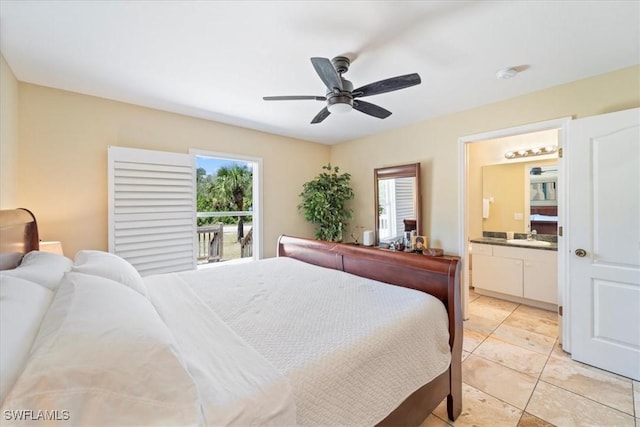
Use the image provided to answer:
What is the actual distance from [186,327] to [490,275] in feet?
13.0

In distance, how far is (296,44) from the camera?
1796mm

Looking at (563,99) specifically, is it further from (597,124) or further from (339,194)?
(339,194)

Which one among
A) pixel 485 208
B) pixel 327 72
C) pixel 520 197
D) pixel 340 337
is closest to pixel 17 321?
pixel 340 337

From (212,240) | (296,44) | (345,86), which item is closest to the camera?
(296,44)

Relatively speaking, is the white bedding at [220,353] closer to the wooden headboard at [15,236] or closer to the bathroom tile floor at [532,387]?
the wooden headboard at [15,236]

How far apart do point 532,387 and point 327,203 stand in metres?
2.88

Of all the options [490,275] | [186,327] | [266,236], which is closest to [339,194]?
[266,236]

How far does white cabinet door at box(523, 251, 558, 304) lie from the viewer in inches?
126

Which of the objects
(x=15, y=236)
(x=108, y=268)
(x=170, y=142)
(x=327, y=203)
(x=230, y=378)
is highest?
(x=170, y=142)

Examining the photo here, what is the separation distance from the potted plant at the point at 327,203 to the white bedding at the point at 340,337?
203 centimetres

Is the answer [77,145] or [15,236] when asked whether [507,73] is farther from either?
[77,145]

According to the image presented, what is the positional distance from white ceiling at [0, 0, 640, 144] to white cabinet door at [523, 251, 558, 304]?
2.07 m

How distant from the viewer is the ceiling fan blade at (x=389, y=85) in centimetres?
173

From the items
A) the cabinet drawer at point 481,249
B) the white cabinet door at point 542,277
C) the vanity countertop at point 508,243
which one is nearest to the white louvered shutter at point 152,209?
the cabinet drawer at point 481,249
